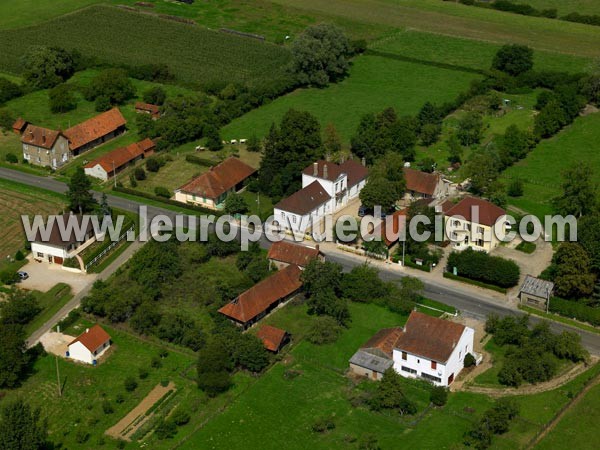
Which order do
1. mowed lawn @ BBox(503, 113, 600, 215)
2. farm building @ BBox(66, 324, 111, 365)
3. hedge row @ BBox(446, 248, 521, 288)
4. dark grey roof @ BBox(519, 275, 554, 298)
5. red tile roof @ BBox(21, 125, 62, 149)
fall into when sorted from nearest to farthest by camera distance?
farm building @ BBox(66, 324, 111, 365) → dark grey roof @ BBox(519, 275, 554, 298) → hedge row @ BBox(446, 248, 521, 288) → mowed lawn @ BBox(503, 113, 600, 215) → red tile roof @ BBox(21, 125, 62, 149)

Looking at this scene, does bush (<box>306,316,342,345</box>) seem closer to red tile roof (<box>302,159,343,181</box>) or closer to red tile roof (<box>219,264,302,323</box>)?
red tile roof (<box>219,264,302,323</box>)

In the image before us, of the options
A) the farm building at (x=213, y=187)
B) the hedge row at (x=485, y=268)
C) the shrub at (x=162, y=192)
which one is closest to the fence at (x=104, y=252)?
the shrub at (x=162, y=192)

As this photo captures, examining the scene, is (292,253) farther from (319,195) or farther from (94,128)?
(94,128)

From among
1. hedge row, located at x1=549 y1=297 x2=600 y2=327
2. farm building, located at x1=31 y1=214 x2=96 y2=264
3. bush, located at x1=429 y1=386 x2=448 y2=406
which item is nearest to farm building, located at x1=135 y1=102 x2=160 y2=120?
farm building, located at x1=31 y1=214 x2=96 y2=264

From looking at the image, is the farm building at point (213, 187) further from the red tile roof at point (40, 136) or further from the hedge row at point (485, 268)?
the hedge row at point (485, 268)

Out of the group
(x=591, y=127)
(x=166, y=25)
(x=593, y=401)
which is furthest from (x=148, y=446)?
(x=166, y=25)
